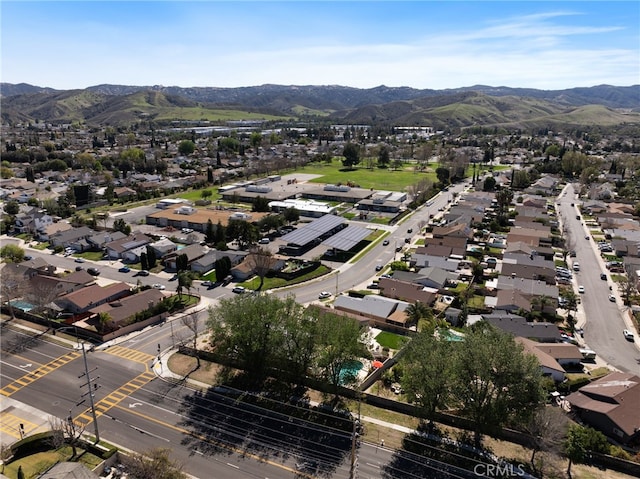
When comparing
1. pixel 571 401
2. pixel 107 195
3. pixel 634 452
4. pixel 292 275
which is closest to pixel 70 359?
pixel 292 275

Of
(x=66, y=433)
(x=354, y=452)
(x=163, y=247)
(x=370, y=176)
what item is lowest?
(x=66, y=433)

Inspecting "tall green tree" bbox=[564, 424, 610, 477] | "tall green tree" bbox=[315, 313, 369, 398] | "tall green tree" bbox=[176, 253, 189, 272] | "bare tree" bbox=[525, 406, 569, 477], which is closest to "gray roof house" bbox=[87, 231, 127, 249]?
"tall green tree" bbox=[176, 253, 189, 272]

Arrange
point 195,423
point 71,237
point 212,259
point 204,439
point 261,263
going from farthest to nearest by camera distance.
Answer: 1. point 71,237
2. point 212,259
3. point 261,263
4. point 195,423
5. point 204,439

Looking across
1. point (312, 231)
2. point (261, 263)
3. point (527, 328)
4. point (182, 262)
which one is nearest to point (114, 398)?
point (261, 263)

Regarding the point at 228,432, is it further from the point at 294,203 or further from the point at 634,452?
the point at 294,203

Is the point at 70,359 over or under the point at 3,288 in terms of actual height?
under

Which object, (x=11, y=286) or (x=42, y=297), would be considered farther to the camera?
(x=11, y=286)

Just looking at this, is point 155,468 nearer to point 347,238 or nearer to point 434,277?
point 434,277
